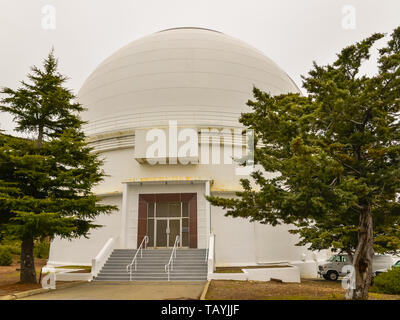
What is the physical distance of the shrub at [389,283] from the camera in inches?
436

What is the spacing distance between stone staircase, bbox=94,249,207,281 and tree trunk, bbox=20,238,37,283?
285 cm

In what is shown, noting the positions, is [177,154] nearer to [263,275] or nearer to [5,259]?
[263,275]

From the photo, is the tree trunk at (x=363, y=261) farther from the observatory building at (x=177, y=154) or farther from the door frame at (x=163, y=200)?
the door frame at (x=163, y=200)

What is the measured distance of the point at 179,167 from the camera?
65.8 feet

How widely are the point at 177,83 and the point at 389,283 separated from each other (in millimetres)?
16531

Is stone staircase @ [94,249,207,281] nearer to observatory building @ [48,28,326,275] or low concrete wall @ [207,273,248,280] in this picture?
low concrete wall @ [207,273,248,280]

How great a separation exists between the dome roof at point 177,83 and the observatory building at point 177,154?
73 millimetres

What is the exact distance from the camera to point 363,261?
28.7 ft

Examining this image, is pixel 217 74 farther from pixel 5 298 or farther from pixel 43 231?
pixel 5 298

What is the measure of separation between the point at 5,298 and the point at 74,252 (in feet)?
35.7

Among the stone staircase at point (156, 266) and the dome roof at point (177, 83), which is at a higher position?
the dome roof at point (177, 83)

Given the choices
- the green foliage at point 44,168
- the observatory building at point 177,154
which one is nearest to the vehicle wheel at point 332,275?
the observatory building at point 177,154

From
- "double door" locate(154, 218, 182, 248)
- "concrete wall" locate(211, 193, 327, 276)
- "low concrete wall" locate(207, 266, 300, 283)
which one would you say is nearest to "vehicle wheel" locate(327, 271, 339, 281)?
"concrete wall" locate(211, 193, 327, 276)

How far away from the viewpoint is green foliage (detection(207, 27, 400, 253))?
7906mm
